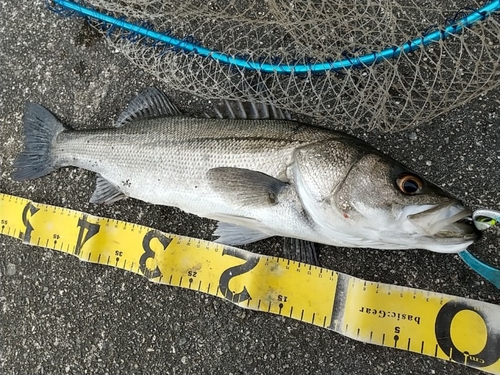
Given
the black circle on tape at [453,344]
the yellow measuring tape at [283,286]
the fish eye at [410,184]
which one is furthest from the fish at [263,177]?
the black circle on tape at [453,344]

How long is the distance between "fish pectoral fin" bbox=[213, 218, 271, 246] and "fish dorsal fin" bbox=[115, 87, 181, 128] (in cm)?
69

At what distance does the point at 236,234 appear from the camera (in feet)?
7.80

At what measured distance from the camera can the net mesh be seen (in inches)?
91.4

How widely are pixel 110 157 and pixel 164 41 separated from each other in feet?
2.44

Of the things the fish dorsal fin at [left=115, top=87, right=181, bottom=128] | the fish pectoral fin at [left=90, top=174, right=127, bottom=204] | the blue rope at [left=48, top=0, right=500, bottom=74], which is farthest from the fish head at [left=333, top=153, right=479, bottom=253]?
the fish pectoral fin at [left=90, top=174, right=127, bottom=204]

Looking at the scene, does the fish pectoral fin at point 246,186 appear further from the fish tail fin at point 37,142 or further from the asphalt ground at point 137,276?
the fish tail fin at point 37,142

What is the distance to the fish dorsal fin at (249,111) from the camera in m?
2.31

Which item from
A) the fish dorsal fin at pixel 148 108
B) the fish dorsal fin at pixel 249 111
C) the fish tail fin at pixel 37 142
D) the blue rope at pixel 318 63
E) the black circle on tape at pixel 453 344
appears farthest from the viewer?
the fish tail fin at pixel 37 142

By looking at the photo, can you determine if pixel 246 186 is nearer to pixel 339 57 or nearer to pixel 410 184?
pixel 410 184

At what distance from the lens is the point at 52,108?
9.70 feet

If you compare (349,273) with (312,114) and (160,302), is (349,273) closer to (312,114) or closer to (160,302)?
(312,114)

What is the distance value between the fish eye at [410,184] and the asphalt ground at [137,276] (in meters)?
0.54

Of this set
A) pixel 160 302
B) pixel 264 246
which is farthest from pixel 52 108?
pixel 264 246

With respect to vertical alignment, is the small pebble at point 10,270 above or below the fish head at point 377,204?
below
